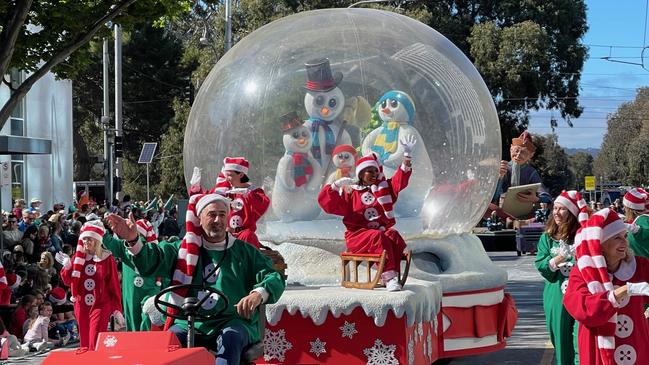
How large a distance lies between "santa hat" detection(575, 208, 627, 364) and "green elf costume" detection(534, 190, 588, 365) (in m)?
1.73

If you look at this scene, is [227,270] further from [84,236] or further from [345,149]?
[84,236]

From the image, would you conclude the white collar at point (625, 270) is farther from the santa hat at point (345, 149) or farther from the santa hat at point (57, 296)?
the santa hat at point (57, 296)

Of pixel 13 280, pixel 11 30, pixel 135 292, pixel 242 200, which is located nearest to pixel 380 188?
pixel 242 200

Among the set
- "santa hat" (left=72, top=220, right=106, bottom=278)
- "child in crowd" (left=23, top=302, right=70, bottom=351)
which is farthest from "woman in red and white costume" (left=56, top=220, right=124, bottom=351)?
"child in crowd" (left=23, top=302, right=70, bottom=351)

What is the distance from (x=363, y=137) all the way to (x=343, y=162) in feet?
1.11

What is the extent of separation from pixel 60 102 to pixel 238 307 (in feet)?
91.5

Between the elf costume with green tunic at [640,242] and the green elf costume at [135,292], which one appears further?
the green elf costume at [135,292]

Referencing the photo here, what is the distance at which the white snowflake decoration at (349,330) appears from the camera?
27.0 feet

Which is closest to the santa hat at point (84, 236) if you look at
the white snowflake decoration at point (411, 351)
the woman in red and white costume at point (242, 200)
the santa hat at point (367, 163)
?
the woman in red and white costume at point (242, 200)

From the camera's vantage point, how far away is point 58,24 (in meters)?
13.5

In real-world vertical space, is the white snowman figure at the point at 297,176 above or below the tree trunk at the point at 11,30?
below

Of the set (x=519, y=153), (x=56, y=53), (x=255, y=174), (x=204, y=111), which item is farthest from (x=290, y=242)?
(x=56, y=53)

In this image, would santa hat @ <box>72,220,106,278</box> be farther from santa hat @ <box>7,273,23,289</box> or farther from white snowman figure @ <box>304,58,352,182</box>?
santa hat @ <box>7,273,23,289</box>

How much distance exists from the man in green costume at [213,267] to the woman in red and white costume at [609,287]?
161cm
